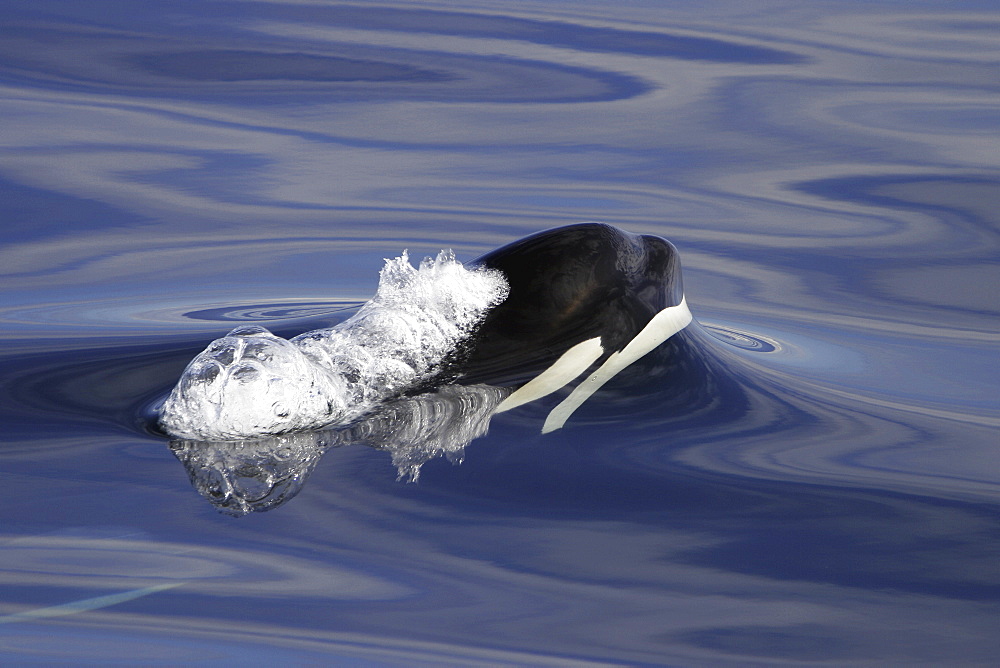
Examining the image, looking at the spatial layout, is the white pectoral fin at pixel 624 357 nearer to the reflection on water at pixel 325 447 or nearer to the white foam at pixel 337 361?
the reflection on water at pixel 325 447

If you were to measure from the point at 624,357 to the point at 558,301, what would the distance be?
1.15 feet

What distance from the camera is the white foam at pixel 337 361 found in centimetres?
420

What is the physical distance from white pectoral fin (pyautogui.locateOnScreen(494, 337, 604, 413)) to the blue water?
56 millimetres

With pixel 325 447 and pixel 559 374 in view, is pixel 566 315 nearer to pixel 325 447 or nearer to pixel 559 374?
pixel 559 374

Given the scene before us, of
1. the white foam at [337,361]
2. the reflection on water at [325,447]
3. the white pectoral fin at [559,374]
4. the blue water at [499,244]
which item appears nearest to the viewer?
the blue water at [499,244]

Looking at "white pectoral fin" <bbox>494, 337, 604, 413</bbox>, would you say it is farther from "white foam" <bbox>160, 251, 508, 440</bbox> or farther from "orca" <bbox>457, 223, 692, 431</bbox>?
"white foam" <bbox>160, 251, 508, 440</bbox>

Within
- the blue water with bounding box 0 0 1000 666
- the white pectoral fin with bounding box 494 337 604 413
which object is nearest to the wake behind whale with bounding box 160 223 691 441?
the white pectoral fin with bounding box 494 337 604 413

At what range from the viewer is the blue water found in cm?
341

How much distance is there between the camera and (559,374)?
4656mm

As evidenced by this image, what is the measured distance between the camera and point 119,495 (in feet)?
12.8

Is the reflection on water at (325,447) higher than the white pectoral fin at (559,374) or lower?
lower

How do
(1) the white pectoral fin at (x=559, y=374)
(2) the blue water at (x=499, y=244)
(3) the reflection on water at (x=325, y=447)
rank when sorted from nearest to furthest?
(2) the blue water at (x=499, y=244), (3) the reflection on water at (x=325, y=447), (1) the white pectoral fin at (x=559, y=374)

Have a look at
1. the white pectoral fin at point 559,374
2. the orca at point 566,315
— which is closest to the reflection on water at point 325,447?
the white pectoral fin at point 559,374

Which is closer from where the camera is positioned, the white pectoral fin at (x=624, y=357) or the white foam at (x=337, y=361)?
the white foam at (x=337, y=361)
